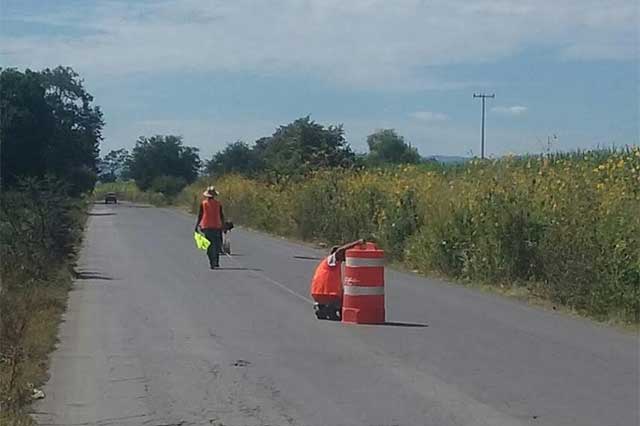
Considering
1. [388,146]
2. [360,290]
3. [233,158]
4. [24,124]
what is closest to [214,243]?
[360,290]

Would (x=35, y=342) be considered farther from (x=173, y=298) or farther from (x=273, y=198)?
(x=273, y=198)

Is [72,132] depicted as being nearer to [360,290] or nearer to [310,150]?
[310,150]

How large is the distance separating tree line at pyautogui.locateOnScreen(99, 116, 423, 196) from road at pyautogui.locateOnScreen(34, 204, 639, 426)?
31.3 m

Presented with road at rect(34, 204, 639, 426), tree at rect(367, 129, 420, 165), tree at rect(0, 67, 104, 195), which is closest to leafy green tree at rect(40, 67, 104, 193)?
tree at rect(0, 67, 104, 195)

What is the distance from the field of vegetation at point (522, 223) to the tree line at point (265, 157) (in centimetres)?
1749

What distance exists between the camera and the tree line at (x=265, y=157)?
56562 millimetres

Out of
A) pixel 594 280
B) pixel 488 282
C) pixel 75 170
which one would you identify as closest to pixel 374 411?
pixel 594 280

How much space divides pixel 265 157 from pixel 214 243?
5254 centimetres

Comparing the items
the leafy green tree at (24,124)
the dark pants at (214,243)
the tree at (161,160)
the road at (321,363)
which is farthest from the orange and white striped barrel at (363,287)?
the tree at (161,160)

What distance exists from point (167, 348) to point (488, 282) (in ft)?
35.7

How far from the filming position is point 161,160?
13912 cm

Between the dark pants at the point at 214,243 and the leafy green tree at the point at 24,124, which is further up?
the leafy green tree at the point at 24,124

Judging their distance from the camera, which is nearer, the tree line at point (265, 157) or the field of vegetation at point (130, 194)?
the tree line at point (265, 157)

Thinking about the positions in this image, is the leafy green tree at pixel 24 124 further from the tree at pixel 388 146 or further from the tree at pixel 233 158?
the tree at pixel 233 158
